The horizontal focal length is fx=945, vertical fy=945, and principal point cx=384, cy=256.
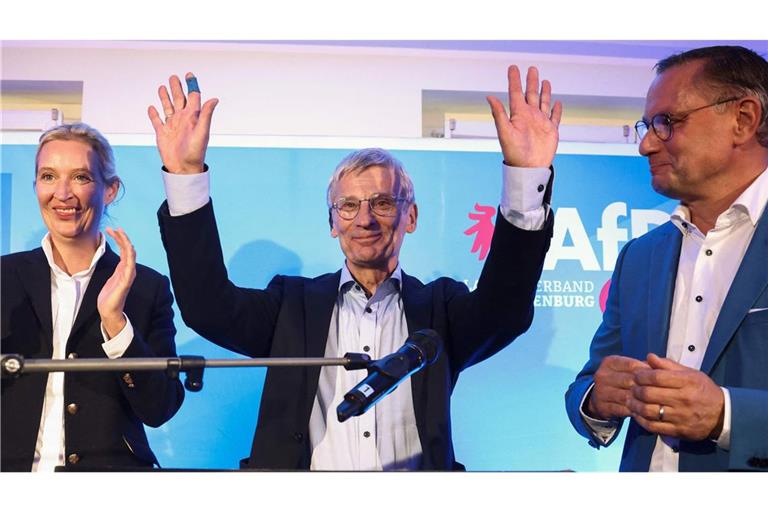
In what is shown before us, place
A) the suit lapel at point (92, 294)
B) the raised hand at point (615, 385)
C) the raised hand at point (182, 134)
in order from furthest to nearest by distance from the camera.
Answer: the suit lapel at point (92, 294), the raised hand at point (182, 134), the raised hand at point (615, 385)

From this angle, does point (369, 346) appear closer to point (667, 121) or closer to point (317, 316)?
point (317, 316)

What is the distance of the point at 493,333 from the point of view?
2.77 metres

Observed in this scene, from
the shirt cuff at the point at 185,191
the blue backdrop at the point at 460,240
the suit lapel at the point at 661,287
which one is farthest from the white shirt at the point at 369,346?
the blue backdrop at the point at 460,240

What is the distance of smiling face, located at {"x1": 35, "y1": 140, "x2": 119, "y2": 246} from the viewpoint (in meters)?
2.87

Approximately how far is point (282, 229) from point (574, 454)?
144 centimetres

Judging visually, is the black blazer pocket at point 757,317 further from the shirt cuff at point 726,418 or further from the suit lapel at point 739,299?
the shirt cuff at point 726,418

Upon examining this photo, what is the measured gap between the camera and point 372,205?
2.95 m

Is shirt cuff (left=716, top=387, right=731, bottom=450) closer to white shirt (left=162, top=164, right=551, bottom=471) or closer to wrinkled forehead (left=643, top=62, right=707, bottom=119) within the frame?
white shirt (left=162, top=164, right=551, bottom=471)

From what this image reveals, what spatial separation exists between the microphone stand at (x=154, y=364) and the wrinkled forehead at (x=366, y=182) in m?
1.06

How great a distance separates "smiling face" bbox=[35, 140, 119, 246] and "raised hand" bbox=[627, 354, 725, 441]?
5.62ft

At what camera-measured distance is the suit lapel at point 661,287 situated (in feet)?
8.11

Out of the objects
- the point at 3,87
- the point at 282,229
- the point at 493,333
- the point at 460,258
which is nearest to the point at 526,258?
the point at 493,333

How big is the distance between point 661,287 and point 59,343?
1700 mm

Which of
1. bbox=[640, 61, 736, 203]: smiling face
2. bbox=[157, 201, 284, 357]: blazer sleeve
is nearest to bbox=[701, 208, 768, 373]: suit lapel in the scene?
bbox=[640, 61, 736, 203]: smiling face
